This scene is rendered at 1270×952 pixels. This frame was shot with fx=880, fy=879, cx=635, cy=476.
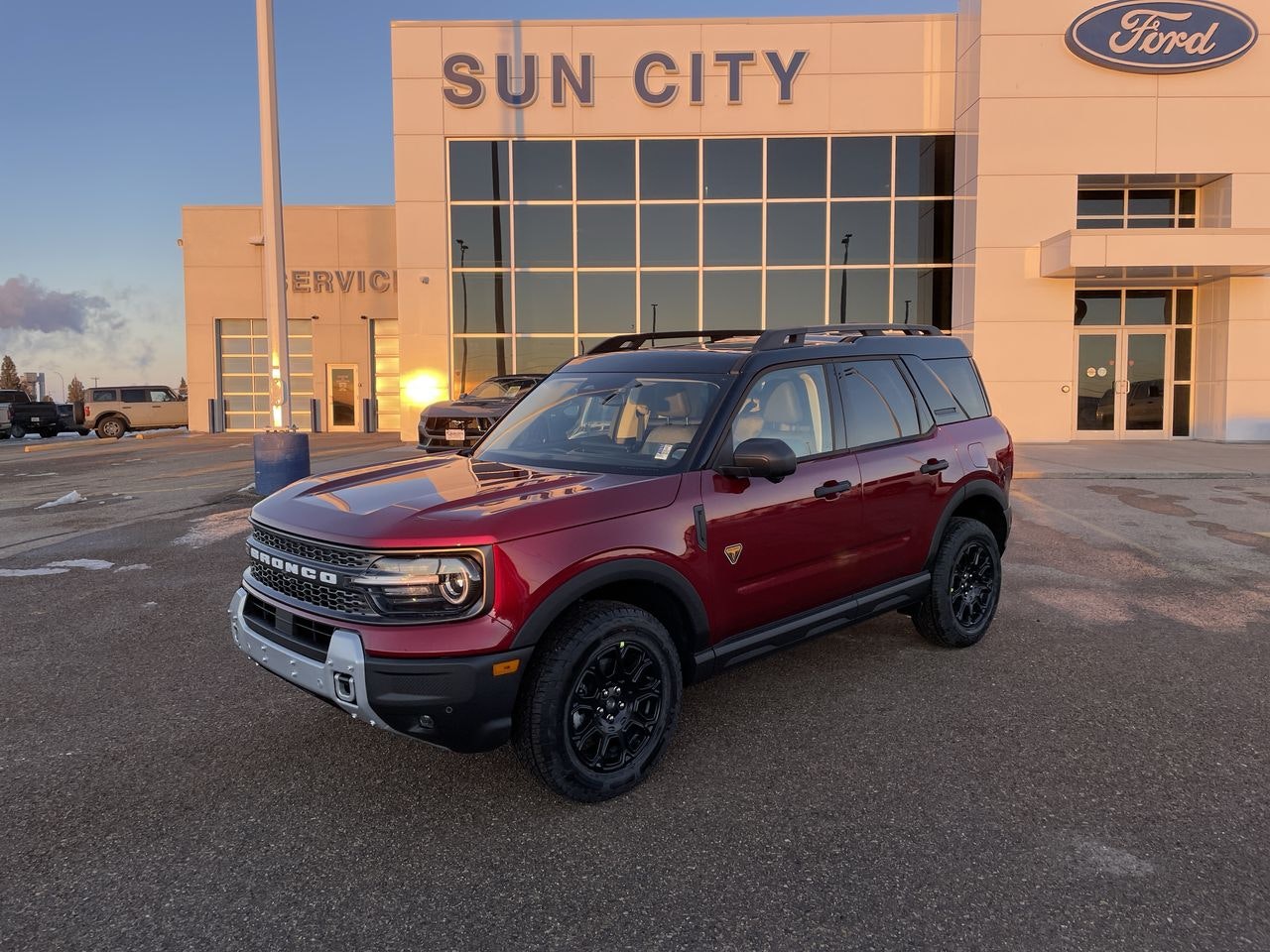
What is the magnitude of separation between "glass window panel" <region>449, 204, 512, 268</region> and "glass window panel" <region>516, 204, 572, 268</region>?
32 cm

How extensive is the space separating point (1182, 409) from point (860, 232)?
841 cm

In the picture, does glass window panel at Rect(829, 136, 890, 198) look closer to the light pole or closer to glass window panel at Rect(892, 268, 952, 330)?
the light pole

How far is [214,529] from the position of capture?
9.39 meters

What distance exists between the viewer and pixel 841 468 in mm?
4297

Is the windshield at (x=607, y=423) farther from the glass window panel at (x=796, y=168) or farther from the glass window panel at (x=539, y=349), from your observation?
the glass window panel at (x=796, y=168)

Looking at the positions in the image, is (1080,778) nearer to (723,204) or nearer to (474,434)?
(474,434)

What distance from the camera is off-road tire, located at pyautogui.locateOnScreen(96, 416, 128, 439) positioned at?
2801cm

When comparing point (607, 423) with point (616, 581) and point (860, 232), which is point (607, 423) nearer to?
point (616, 581)

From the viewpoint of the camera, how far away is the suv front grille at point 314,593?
3139 mm

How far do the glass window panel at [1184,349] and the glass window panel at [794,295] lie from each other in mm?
8012

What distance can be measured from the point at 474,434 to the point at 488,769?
31.7ft

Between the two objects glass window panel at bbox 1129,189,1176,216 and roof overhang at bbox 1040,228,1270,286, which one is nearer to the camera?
roof overhang at bbox 1040,228,1270,286

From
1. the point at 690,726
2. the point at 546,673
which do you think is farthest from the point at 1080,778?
the point at 546,673

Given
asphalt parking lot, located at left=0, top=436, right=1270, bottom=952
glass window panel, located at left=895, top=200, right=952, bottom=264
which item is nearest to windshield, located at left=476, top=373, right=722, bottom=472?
asphalt parking lot, located at left=0, top=436, right=1270, bottom=952
